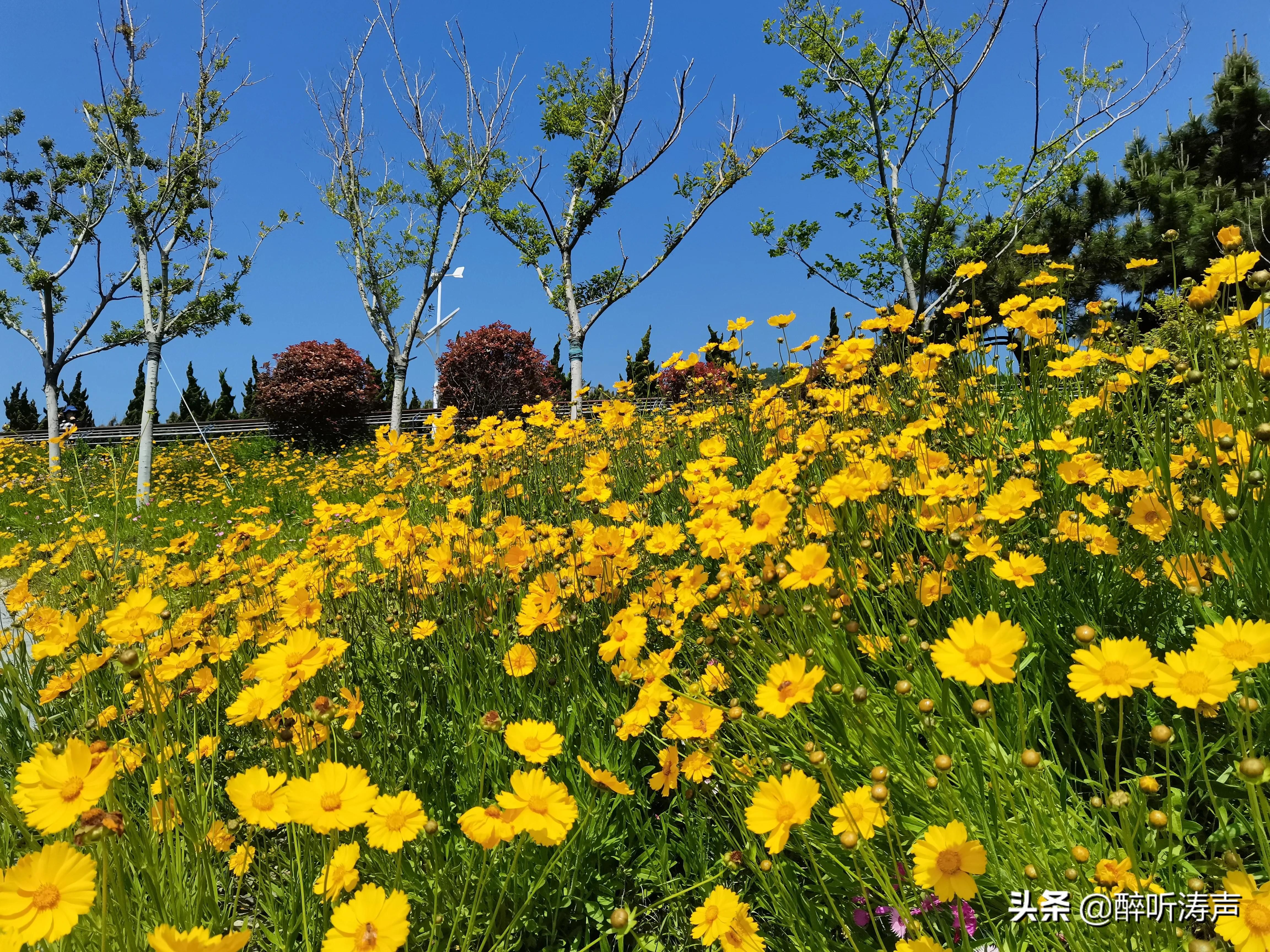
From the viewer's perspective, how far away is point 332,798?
1.04 metres

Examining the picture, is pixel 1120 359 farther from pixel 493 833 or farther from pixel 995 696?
pixel 493 833

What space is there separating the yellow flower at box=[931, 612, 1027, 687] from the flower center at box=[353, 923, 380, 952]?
880mm

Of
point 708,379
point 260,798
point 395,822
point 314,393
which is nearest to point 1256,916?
point 395,822

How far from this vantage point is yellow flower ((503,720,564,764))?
1189mm

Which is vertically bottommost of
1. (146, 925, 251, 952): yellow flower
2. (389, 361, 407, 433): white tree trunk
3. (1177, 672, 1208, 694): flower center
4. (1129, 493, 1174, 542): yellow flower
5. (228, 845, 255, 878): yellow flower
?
(228, 845, 255, 878): yellow flower

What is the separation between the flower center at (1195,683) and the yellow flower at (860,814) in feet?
1.42

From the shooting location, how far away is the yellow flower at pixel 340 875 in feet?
3.37

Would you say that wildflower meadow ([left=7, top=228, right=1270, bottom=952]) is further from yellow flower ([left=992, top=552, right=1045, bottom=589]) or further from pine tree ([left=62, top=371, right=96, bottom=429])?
pine tree ([left=62, top=371, right=96, bottom=429])

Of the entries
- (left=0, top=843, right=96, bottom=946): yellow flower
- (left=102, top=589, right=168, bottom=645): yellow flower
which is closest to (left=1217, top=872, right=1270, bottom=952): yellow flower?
(left=0, top=843, right=96, bottom=946): yellow flower

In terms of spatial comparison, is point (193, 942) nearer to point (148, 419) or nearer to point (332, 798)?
point (332, 798)

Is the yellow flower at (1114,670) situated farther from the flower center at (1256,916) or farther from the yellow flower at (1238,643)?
the flower center at (1256,916)

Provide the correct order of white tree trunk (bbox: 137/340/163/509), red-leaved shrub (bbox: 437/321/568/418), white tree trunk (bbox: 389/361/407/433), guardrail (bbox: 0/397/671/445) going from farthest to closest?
1. guardrail (bbox: 0/397/671/445)
2. red-leaved shrub (bbox: 437/321/568/418)
3. white tree trunk (bbox: 389/361/407/433)
4. white tree trunk (bbox: 137/340/163/509)

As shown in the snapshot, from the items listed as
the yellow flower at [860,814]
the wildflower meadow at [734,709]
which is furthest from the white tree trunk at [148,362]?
the yellow flower at [860,814]

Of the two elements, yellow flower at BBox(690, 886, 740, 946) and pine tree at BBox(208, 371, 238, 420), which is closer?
yellow flower at BBox(690, 886, 740, 946)
